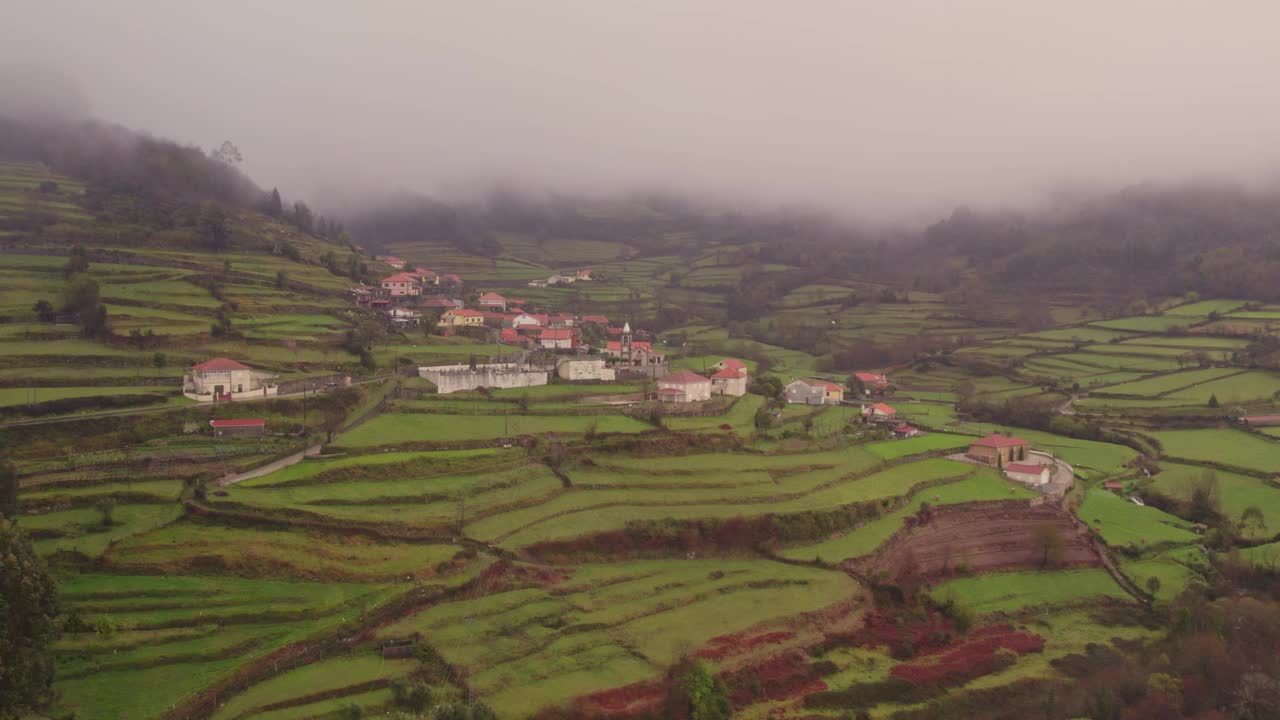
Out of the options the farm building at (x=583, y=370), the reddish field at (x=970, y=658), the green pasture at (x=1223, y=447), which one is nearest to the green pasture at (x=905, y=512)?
the reddish field at (x=970, y=658)

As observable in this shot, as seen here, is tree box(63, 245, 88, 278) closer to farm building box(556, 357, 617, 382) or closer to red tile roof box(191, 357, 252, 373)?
red tile roof box(191, 357, 252, 373)

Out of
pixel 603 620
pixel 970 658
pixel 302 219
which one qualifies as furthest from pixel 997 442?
pixel 302 219

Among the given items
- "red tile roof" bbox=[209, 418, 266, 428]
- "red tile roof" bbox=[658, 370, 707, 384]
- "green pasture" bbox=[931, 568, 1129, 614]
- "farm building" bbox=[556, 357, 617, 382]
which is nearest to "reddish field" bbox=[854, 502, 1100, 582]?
"green pasture" bbox=[931, 568, 1129, 614]

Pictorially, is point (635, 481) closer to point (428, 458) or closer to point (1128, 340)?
point (428, 458)

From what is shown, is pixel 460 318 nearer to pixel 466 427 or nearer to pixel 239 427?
pixel 466 427

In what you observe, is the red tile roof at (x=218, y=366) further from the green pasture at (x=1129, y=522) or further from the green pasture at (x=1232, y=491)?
the green pasture at (x=1232, y=491)
